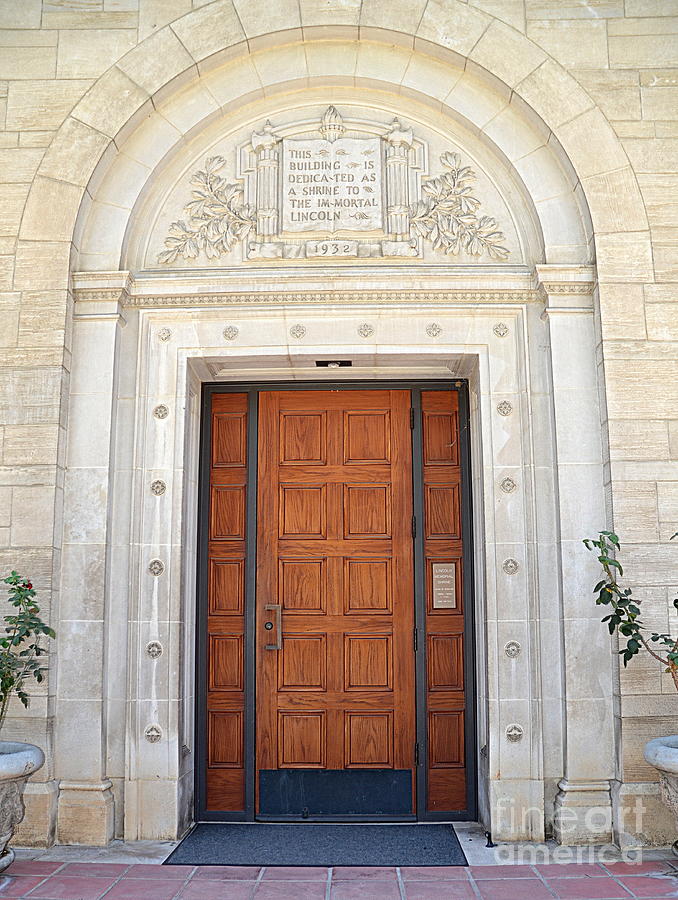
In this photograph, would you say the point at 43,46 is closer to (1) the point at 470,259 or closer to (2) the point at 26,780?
(1) the point at 470,259

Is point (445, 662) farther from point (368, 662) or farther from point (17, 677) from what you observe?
point (17, 677)

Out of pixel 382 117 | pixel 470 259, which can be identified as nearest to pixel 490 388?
pixel 470 259

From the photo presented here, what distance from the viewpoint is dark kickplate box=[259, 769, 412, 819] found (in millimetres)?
5445

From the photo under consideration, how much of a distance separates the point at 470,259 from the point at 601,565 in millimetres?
2136

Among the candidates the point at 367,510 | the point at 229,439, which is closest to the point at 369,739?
the point at 367,510

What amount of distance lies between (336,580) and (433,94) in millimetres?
3335

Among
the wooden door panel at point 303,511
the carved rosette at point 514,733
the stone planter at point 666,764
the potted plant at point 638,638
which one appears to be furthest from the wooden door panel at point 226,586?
the stone planter at point 666,764

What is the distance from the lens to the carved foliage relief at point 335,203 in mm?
5523

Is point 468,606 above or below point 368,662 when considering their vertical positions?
above

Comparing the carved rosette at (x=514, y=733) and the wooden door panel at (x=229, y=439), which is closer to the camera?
the carved rosette at (x=514, y=733)

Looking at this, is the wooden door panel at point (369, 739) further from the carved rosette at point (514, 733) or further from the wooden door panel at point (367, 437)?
the wooden door panel at point (367, 437)

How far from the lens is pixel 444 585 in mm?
5668

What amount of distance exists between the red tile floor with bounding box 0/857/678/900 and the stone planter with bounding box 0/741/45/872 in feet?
0.54

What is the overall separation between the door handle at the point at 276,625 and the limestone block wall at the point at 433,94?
1.13 metres
